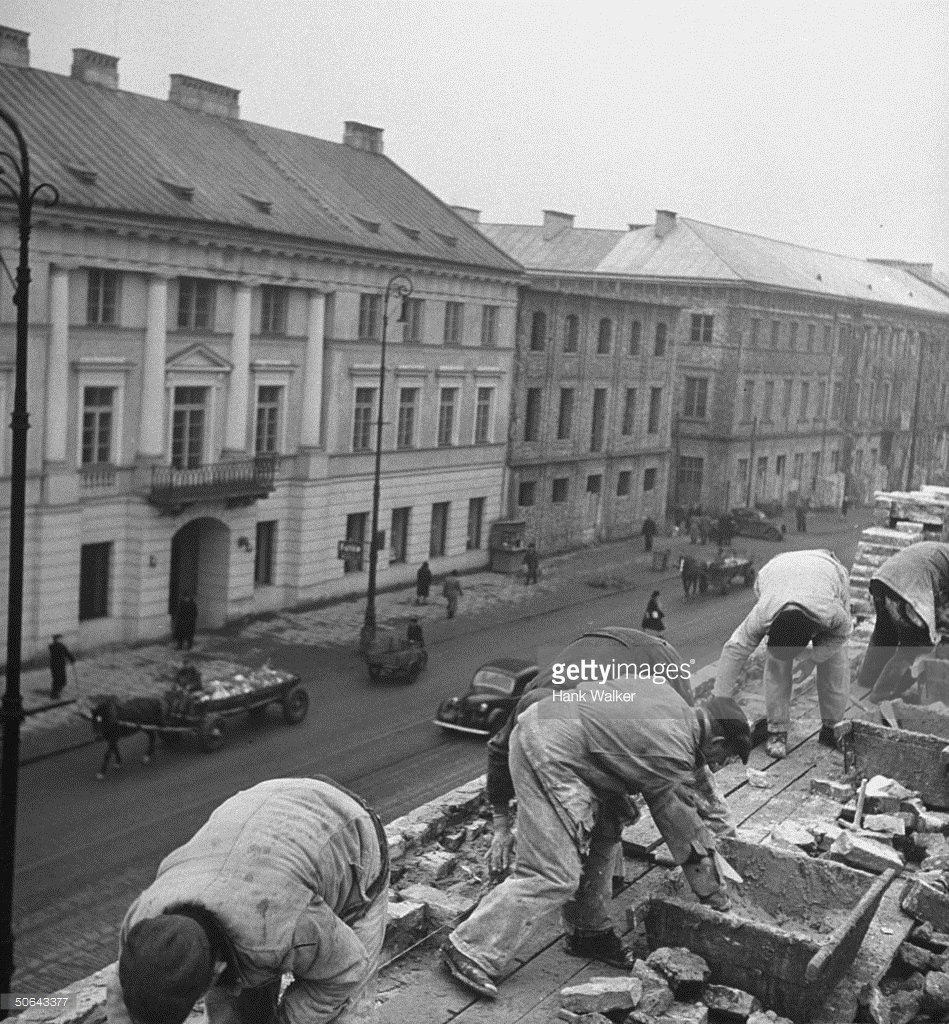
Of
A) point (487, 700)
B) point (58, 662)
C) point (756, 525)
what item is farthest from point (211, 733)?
point (756, 525)

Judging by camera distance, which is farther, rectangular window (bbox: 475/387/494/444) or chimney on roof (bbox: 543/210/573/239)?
rectangular window (bbox: 475/387/494/444)

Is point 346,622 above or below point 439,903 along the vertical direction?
below

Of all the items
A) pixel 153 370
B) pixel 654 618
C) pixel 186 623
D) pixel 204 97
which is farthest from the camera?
pixel 204 97

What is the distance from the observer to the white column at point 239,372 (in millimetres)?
25734

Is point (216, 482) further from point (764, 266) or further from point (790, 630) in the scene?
point (790, 630)

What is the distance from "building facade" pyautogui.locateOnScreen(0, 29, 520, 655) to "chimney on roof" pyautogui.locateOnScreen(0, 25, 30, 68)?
50mm

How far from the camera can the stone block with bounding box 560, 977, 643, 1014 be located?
524 cm

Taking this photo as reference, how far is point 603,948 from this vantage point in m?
5.83

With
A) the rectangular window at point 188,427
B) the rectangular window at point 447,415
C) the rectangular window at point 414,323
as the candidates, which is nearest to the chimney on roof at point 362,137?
the rectangular window at point 414,323

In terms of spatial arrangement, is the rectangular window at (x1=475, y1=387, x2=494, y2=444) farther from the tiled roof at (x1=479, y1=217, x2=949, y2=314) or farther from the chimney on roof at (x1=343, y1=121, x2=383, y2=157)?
the tiled roof at (x1=479, y1=217, x2=949, y2=314)

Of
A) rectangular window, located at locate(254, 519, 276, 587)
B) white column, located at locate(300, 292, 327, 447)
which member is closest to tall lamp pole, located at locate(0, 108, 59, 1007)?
rectangular window, located at locate(254, 519, 276, 587)

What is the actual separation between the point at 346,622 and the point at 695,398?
9029 mm

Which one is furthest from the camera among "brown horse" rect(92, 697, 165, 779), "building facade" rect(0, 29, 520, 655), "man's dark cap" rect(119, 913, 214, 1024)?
"building facade" rect(0, 29, 520, 655)

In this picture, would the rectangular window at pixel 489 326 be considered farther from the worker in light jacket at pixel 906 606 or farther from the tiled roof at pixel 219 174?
the worker in light jacket at pixel 906 606
